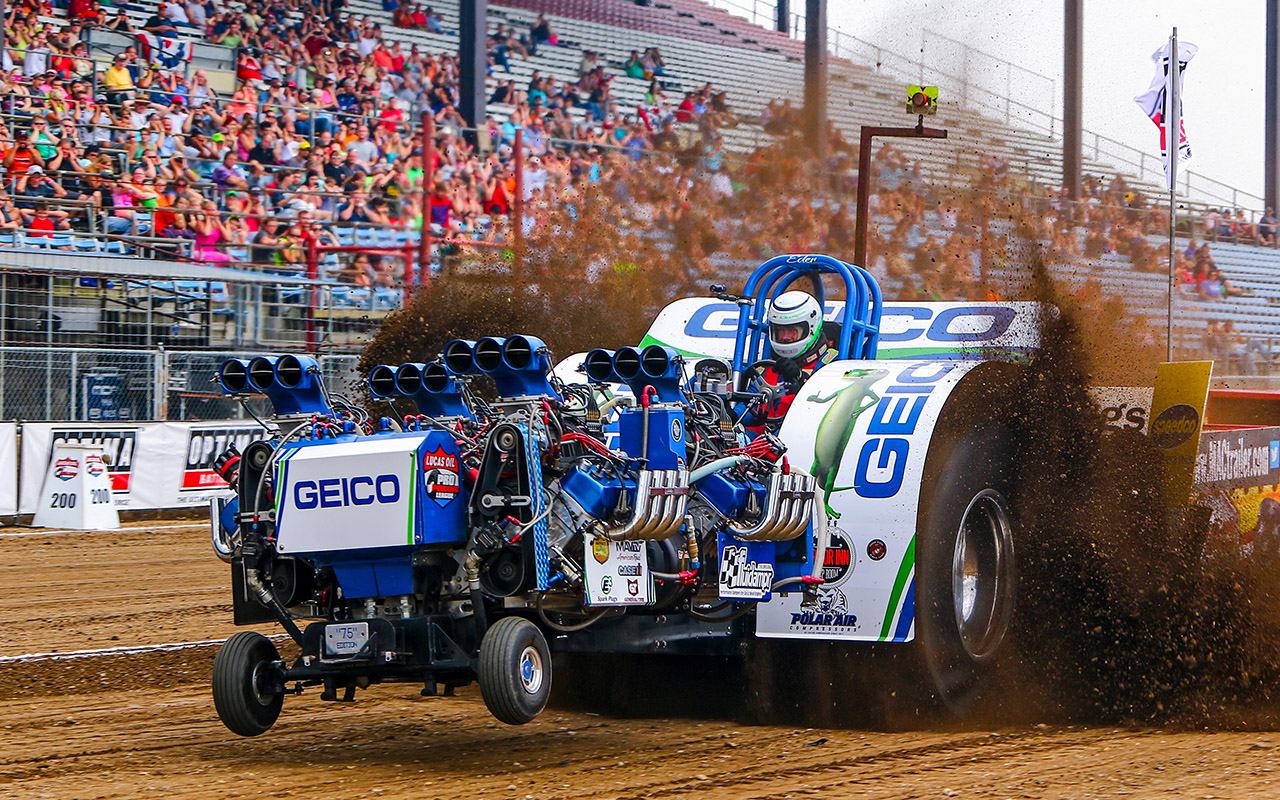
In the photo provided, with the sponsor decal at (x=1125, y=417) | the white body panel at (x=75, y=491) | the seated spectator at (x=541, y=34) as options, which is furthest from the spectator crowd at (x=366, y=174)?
the sponsor decal at (x=1125, y=417)

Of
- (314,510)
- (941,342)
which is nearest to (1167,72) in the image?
(941,342)

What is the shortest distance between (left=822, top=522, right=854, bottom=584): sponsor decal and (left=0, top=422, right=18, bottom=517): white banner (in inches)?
475

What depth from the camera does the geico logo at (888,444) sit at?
6.34 m

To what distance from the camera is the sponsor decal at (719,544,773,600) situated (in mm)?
6086

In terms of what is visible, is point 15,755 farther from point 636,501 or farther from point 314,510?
point 636,501

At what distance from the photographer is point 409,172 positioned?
2103 centimetres

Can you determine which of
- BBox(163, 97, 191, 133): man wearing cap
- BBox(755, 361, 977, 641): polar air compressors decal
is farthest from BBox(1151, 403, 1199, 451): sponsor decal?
BBox(163, 97, 191, 133): man wearing cap

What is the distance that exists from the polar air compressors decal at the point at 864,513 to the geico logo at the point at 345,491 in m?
1.83

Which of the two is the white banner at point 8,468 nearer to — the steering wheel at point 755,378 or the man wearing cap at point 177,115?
the man wearing cap at point 177,115

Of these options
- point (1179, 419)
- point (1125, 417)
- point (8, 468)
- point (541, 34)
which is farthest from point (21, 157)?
point (1179, 419)

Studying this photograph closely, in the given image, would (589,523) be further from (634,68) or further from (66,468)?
(634,68)

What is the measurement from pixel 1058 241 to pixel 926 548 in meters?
15.4

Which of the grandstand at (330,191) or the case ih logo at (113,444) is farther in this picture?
the grandstand at (330,191)

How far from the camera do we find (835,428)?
21.2 ft
